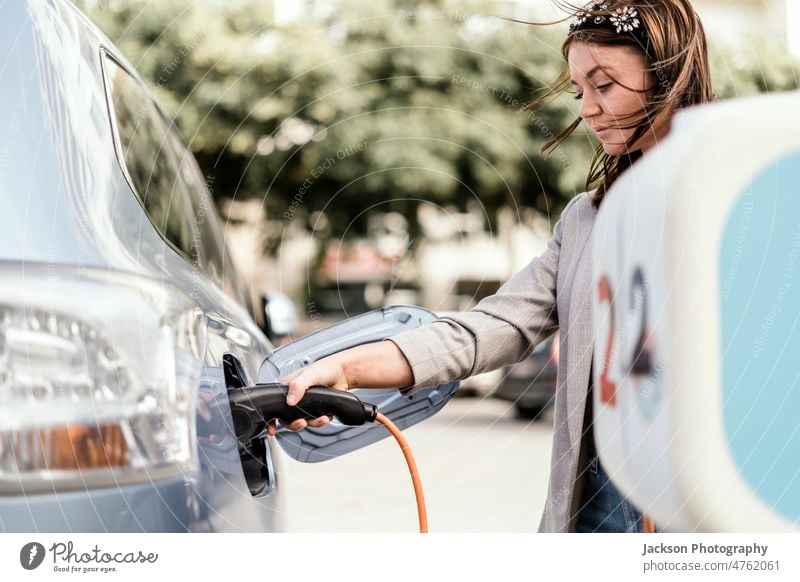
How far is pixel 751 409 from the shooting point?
1014 millimetres

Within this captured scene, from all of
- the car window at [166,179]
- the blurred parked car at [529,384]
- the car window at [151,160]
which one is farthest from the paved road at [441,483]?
the car window at [151,160]

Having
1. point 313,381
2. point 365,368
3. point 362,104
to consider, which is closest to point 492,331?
point 365,368

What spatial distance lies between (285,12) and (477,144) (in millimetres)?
2619

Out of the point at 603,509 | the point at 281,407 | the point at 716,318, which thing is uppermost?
the point at 716,318

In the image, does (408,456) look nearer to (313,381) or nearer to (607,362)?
(313,381)

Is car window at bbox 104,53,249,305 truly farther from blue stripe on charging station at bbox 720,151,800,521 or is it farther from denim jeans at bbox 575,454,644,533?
blue stripe on charging station at bbox 720,151,800,521

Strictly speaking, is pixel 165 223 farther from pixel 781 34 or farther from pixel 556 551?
pixel 781 34

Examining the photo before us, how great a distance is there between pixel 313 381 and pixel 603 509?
53 centimetres

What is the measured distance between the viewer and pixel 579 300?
158 cm

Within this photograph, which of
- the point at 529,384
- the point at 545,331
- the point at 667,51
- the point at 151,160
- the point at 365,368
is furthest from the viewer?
the point at 529,384

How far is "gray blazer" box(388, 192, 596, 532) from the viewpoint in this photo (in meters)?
1.56

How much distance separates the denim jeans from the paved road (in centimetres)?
214

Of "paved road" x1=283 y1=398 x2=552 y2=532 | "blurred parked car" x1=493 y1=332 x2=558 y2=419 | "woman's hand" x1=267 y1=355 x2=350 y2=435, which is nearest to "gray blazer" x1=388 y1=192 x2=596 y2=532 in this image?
"woman's hand" x1=267 y1=355 x2=350 y2=435

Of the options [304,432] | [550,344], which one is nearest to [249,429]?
[304,432]
